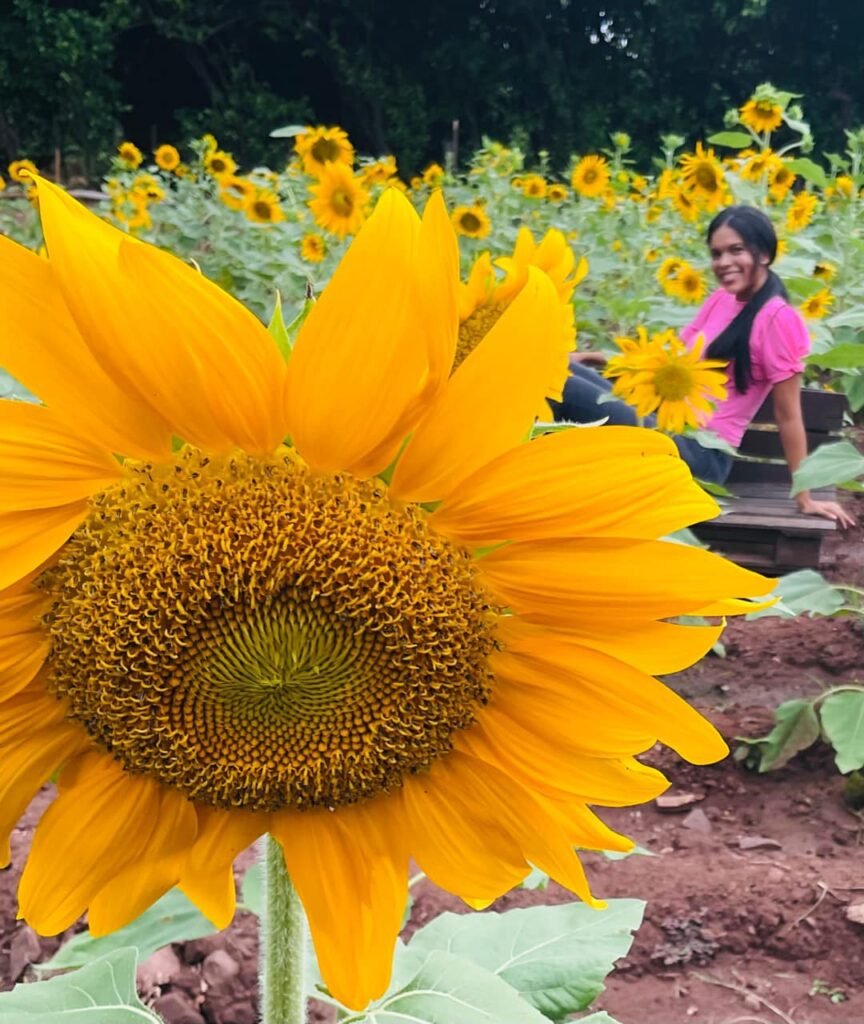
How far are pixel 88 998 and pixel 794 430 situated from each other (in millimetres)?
3289

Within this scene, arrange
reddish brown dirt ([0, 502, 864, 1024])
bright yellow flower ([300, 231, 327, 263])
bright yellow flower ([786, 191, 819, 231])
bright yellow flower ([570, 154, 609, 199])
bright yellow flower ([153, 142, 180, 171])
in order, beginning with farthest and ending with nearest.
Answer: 1. bright yellow flower ([153, 142, 180, 171])
2. bright yellow flower ([570, 154, 609, 199])
3. bright yellow flower ([786, 191, 819, 231])
4. bright yellow flower ([300, 231, 327, 263])
5. reddish brown dirt ([0, 502, 864, 1024])

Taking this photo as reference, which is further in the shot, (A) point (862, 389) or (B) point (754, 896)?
(A) point (862, 389)

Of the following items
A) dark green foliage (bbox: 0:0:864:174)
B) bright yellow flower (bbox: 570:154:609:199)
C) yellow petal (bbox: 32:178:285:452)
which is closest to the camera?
yellow petal (bbox: 32:178:285:452)

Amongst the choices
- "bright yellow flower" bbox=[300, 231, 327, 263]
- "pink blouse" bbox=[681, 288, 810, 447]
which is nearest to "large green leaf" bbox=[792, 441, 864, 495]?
"pink blouse" bbox=[681, 288, 810, 447]

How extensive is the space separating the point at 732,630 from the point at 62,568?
2.94 metres

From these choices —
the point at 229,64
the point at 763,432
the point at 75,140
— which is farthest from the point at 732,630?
the point at 229,64

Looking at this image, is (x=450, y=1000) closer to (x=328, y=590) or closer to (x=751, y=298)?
(x=328, y=590)

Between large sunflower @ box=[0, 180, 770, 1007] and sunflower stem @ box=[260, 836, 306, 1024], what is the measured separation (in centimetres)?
15

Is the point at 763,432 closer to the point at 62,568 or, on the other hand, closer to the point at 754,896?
the point at 754,896

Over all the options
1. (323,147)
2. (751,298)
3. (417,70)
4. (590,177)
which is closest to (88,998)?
(751,298)

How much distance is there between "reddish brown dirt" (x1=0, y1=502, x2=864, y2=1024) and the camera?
171 cm

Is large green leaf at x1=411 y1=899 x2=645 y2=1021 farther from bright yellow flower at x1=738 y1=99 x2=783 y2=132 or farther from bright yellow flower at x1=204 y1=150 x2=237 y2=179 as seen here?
bright yellow flower at x1=204 y1=150 x2=237 y2=179

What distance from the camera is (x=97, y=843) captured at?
67cm

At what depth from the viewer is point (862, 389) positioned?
122 inches
